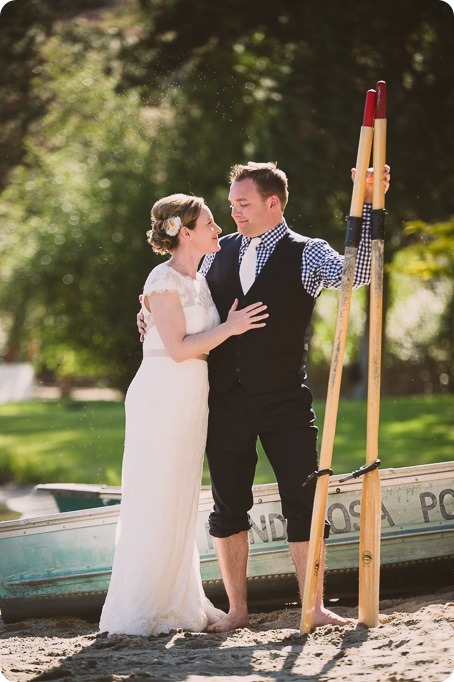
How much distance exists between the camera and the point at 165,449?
3.90 m

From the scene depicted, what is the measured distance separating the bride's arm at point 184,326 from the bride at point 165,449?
22mm

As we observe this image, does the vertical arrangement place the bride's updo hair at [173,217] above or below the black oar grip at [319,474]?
above

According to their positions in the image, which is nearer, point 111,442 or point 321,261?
point 321,261

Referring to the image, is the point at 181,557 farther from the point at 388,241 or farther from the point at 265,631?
the point at 388,241

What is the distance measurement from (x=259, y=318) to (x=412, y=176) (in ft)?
23.1

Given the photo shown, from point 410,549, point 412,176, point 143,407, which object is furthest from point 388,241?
point 143,407

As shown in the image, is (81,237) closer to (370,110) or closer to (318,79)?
(318,79)

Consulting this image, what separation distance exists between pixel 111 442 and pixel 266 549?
7170 millimetres

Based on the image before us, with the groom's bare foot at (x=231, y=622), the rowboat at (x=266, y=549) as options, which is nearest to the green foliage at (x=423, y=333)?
the rowboat at (x=266, y=549)

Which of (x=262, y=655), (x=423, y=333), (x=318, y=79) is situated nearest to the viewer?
(x=262, y=655)

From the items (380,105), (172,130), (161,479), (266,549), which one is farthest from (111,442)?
(380,105)

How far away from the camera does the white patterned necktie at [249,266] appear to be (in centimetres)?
385

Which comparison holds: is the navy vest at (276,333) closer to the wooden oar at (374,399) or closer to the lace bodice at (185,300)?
the lace bodice at (185,300)

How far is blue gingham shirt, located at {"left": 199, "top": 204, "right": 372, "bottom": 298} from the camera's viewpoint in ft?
12.1
